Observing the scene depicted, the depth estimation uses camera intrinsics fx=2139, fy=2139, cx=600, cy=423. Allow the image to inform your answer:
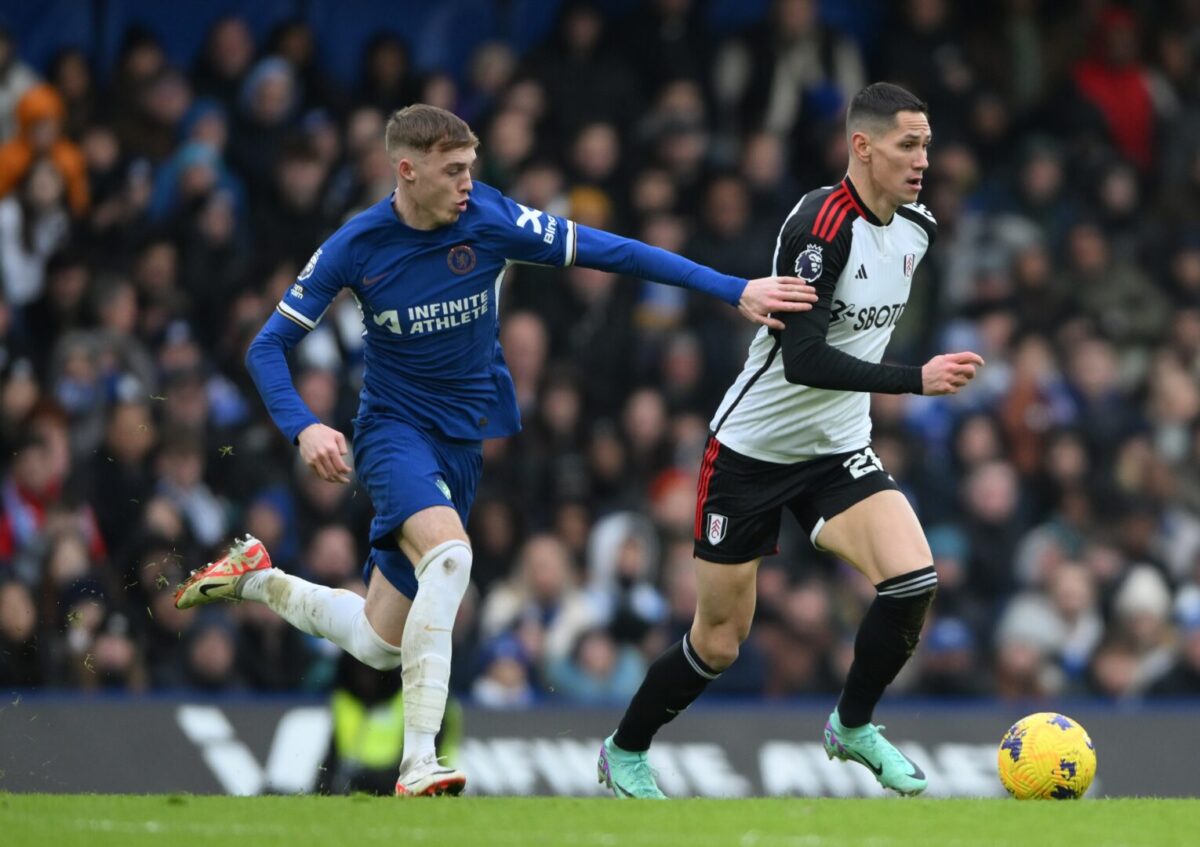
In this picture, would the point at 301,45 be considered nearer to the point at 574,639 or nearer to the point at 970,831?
the point at 574,639

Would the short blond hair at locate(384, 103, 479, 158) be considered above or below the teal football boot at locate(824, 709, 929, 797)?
above

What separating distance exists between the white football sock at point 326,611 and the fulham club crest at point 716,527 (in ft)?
4.38

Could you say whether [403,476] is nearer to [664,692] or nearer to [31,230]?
[664,692]

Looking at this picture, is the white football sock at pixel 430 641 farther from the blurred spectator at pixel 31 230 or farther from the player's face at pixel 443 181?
the blurred spectator at pixel 31 230

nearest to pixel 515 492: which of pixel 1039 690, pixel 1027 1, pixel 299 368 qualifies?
pixel 299 368

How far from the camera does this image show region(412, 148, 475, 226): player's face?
26.3 feet

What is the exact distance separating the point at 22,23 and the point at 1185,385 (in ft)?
28.1

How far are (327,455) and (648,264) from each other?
4.76 feet

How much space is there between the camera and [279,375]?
800 centimetres

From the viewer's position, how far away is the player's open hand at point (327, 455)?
25.0 feet

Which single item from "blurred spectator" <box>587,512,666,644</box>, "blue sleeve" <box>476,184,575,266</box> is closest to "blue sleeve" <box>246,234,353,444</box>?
"blue sleeve" <box>476,184,575,266</box>

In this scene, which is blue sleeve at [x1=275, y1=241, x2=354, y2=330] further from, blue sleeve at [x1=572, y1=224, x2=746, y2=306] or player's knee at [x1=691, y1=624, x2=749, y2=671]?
player's knee at [x1=691, y1=624, x2=749, y2=671]

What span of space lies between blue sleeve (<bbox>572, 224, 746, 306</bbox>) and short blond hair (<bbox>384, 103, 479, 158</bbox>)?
1.91ft

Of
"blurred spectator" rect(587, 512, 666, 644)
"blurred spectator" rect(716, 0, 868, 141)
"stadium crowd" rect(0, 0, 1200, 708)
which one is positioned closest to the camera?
"stadium crowd" rect(0, 0, 1200, 708)
